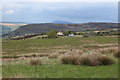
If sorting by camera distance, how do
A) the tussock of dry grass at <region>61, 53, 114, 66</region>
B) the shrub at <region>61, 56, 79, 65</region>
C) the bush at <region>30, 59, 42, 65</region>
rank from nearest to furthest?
the tussock of dry grass at <region>61, 53, 114, 66</region>, the shrub at <region>61, 56, 79, 65</region>, the bush at <region>30, 59, 42, 65</region>

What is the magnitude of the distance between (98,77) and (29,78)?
11.1ft

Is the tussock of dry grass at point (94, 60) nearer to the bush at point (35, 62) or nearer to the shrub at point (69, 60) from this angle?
the shrub at point (69, 60)

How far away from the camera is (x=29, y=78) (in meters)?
10.2

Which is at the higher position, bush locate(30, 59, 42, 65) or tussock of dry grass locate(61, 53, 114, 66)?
tussock of dry grass locate(61, 53, 114, 66)

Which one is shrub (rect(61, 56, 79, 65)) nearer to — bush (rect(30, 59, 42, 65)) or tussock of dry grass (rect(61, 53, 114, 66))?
tussock of dry grass (rect(61, 53, 114, 66))

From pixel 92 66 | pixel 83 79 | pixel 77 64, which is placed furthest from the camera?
pixel 77 64

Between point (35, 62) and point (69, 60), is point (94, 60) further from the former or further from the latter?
point (35, 62)

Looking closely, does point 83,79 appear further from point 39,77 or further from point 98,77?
point 39,77

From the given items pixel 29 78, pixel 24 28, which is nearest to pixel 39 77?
pixel 29 78

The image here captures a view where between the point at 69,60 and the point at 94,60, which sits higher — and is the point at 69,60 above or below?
below

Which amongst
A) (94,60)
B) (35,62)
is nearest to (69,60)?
(94,60)

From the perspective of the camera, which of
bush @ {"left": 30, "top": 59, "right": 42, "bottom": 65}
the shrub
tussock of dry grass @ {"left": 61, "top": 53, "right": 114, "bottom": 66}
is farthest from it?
bush @ {"left": 30, "top": 59, "right": 42, "bottom": 65}

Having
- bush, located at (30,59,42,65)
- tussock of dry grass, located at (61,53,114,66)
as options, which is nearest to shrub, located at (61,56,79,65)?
tussock of dry grass, located at (61,53,114,66)

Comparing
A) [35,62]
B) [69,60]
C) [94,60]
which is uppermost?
[94,60]
